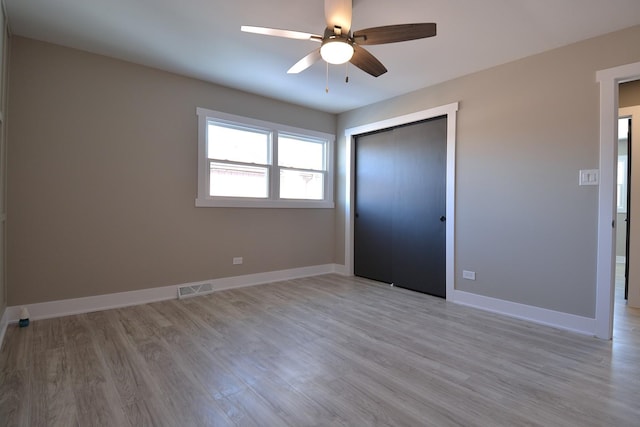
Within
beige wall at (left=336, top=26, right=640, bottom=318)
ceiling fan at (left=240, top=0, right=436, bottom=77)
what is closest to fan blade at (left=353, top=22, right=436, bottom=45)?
ceiling fan at (left=240, top=0, right=436, bottom=77)

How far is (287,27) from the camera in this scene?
2740mm

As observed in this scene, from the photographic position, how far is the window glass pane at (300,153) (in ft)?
15.9

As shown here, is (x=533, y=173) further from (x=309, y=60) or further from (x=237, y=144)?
(x=237, y=144)

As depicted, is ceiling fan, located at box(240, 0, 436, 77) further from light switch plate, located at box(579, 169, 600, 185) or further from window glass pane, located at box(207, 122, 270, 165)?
window glass pane, located at box(207, 122, 270, 165)

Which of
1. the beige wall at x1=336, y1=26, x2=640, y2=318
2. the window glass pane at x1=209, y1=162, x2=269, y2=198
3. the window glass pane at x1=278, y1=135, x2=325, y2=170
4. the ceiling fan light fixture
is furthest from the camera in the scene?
the window glass pane at x1=278, y1=135, x2=325, y2=170

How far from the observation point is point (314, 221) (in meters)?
5.16

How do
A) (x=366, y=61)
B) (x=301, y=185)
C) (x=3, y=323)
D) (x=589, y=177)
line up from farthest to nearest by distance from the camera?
(x=301, y=185)
(x=589, y=177)
(x=3, y=323)
(x=366, y=61)

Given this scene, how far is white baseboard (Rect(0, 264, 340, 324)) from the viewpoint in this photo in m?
3.01

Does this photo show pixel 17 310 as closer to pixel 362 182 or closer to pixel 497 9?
pixel 362 182

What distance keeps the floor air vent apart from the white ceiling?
8.39ft

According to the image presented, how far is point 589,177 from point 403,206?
2.03 meters

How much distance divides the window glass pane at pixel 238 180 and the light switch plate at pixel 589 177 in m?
3.59

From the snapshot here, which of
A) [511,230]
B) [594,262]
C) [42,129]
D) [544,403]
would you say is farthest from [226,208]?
[594,262]

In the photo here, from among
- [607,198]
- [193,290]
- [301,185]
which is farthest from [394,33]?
[193,290]
